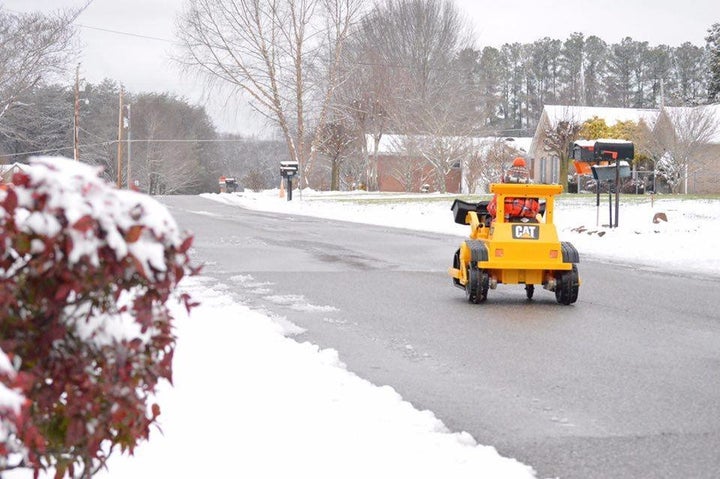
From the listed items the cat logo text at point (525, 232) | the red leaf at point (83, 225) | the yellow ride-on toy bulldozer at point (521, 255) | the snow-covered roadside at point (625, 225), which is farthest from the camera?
the snow-covered roadside at point (625, 225)

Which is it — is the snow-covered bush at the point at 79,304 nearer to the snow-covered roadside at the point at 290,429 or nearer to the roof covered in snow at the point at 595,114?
the snow-covered roadside at the point at 290,429

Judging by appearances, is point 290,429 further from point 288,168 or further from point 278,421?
point 288,168

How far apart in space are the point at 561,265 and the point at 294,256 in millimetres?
7448

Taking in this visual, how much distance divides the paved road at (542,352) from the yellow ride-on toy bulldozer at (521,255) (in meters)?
0.24

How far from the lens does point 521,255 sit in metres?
10.5

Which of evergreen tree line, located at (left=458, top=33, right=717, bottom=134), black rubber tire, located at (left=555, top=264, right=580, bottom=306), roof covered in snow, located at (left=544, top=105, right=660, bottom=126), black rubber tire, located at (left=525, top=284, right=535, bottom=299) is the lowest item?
black rubber tire, located at (left=525, top=284, right=535, bottom=299)

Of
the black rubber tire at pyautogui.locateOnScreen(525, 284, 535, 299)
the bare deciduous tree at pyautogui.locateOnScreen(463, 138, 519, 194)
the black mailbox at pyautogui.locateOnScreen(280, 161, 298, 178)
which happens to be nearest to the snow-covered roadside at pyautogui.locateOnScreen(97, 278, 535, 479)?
the black rubber tire at pyautogui.locateOnScreen(525, 284, 535, 299)

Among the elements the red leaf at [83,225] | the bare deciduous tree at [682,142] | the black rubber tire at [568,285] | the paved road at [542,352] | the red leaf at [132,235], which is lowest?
the paved road at [542,352]

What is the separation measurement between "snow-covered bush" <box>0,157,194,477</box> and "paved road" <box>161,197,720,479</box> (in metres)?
2.60

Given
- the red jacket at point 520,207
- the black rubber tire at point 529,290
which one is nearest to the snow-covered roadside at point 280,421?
the red jacket at point 520,207

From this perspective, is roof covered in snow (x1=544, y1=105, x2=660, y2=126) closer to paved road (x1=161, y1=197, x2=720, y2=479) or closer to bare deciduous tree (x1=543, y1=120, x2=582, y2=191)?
bare deciduous tree (x1=543, y1=120, x2=582, y2=191)

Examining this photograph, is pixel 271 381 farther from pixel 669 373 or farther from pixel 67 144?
pixel 67 144

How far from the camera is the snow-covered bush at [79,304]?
7.95 ft

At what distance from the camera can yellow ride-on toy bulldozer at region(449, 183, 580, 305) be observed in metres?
10.5
